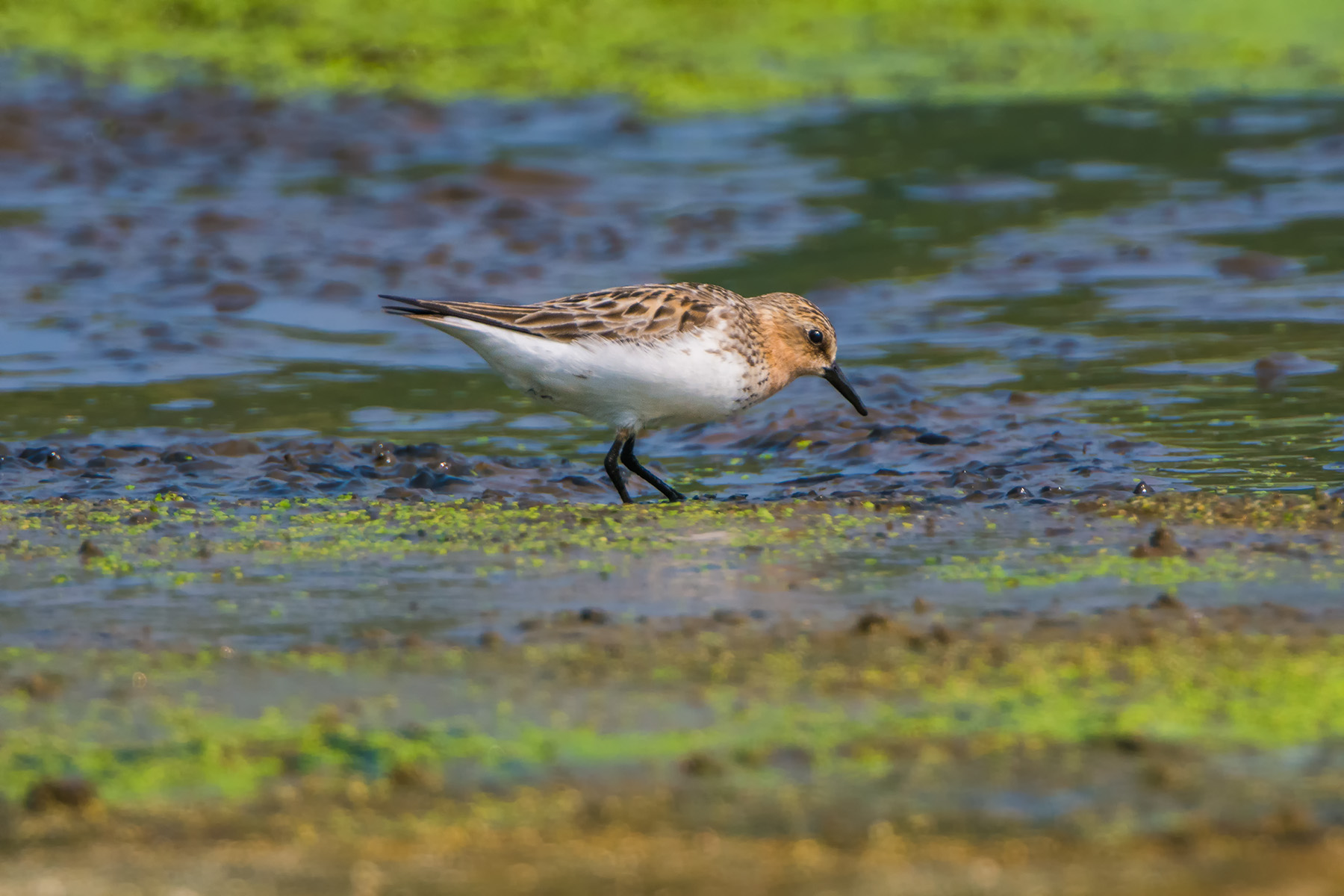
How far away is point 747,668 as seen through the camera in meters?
4.50

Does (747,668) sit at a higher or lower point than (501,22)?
lower

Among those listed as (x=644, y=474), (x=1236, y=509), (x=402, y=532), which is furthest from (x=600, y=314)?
(x=1236, y=509)

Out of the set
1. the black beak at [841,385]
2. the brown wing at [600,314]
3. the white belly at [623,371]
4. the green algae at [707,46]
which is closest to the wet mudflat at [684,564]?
the black beak at [841,385]

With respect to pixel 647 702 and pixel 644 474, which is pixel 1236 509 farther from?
pixel 647 702

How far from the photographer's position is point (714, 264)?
40.8ft

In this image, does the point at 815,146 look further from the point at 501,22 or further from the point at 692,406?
the point at 692,406

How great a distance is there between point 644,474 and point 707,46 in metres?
14.0

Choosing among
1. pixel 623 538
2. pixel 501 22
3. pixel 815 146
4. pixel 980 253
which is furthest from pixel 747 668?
pixel 501 22

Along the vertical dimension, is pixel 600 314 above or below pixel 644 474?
above

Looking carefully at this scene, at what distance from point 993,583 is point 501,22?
1663 cm

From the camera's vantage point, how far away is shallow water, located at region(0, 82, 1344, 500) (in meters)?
8.65

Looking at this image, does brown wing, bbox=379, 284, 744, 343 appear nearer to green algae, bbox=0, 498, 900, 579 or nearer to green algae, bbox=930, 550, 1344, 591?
green algae, bbox=0, 498, 900, 579

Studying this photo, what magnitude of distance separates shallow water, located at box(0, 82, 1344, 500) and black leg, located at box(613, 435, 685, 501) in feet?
0.89

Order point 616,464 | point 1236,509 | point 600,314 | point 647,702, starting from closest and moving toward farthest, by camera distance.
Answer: point 647,702, point 1236,509, point 600,314, point 616,464
